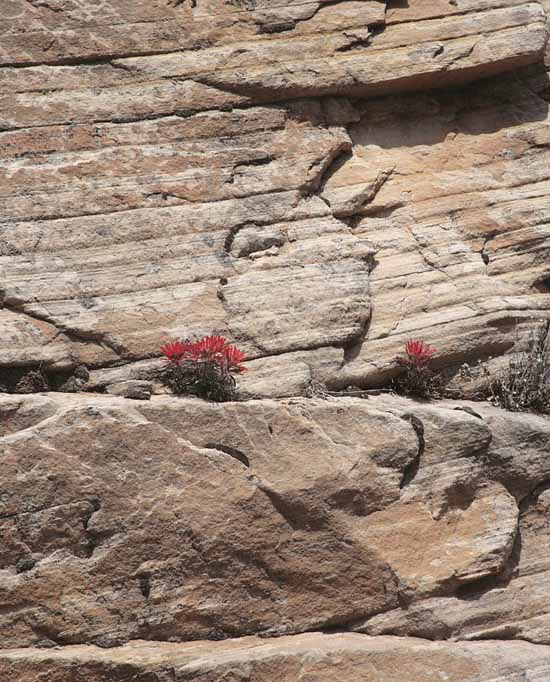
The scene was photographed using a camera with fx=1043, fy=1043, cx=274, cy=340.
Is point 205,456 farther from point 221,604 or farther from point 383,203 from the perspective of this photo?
point 383,203

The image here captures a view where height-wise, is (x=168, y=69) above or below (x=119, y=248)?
above

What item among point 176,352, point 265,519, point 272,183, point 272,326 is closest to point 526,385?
point 272,326

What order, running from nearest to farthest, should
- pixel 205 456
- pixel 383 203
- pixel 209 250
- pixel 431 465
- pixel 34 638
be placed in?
pixel 34 638, pixel 205 456, pixel 431 465, pixel 209 250, pixel 383 203

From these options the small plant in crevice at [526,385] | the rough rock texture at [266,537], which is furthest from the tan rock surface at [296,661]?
the small plant in crevice at [526,385]

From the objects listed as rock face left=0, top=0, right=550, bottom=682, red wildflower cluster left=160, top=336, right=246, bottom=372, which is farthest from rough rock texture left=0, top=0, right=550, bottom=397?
red wildflower cluster left=160, top=336, right=246, bottom=372

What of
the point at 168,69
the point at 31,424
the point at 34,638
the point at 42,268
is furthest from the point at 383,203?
the point at 34,638

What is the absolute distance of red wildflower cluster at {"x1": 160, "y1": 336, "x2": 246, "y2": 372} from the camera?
8.40 metres

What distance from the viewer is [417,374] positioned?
9.10m

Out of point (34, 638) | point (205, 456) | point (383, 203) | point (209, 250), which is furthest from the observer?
point (383, 203)

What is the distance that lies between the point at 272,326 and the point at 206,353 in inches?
33.0

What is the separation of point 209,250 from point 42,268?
147 cm

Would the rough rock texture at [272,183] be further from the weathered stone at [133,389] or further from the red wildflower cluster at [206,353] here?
the red wildflower cluster at [206,353]

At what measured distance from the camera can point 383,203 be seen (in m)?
10.1

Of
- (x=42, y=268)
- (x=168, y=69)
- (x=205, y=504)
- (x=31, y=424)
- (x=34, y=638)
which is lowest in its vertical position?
(x=34, y=638)
